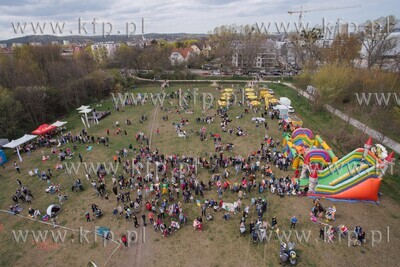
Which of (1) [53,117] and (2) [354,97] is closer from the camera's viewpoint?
(2) [354,97]

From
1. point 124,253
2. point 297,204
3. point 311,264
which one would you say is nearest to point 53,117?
point 124,253

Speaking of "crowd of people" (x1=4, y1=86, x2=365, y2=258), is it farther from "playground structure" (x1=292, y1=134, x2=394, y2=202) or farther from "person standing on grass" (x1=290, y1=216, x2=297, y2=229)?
"playground structure" (x1=292, y1=134, x2=394, y2=202)

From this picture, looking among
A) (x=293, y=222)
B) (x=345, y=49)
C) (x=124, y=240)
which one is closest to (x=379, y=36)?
(x=345, y=49)

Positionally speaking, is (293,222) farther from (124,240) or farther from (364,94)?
(364,94)

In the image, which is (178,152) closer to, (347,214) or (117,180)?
(117,180)

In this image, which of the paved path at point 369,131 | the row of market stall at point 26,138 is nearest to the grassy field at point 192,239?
the row of market stall at point 26,138
